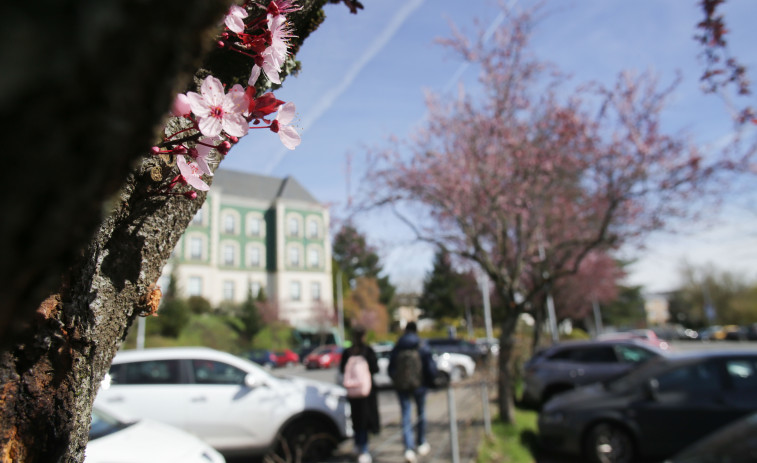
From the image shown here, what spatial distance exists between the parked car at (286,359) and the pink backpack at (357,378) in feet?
88.4

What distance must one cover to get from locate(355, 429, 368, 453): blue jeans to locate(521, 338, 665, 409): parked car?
6.38 metres

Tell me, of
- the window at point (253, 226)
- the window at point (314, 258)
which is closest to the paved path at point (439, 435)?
the window at point (253, 226)

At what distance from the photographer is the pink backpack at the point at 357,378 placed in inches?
239

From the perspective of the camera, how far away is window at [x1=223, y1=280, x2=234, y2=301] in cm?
4244

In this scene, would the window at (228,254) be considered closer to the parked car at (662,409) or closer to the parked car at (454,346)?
the parked car at (454,346)

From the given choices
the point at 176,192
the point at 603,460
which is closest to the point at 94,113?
the point at 176,192

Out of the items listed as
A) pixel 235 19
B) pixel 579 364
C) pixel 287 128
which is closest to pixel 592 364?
pixel 579 364

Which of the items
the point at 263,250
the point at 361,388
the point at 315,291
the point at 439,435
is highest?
the point at 263,250

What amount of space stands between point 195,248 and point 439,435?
36618 millimetres

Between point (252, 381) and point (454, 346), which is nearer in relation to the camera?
point (252, 381)

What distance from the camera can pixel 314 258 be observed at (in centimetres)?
4622

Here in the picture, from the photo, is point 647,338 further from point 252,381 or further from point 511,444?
point 252,381

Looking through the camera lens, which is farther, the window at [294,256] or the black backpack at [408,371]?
the window at [294,256]

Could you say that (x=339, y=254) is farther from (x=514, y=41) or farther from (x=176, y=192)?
(x=176, y=192)
